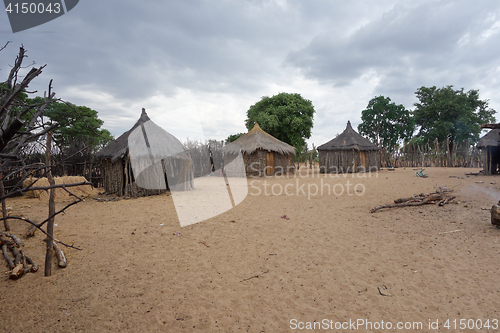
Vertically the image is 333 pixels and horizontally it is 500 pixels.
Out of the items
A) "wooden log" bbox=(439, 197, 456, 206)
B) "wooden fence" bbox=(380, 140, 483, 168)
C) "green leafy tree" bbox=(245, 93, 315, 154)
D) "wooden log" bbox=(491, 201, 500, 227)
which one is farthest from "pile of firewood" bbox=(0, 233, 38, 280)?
"wooden fence" bbox=(380, 140, 483, 168)

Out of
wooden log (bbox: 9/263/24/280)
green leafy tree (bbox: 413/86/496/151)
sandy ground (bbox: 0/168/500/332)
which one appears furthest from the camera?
green leafy tree (bbox: 413/86/496/151)

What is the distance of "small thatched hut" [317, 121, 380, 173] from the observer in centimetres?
1739

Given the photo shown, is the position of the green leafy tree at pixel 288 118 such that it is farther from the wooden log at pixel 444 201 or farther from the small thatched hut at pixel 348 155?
the wooden log at pixel 444 201

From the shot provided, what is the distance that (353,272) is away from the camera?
3.53 m

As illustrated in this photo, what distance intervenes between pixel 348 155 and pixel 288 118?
329 inches

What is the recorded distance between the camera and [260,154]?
16.4 m

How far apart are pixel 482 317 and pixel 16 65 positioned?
4408mm

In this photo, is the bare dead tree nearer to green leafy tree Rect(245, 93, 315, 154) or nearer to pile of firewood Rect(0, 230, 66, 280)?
pile of firewood Rect(0, 230, 66, 280)

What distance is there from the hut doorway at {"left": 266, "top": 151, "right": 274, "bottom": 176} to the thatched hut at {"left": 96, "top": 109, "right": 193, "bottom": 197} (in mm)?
6856

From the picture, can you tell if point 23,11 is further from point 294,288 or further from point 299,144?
point 299,144

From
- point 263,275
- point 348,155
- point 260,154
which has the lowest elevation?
point 263,275

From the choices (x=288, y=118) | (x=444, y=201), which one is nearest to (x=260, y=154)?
(x=288, y=118)

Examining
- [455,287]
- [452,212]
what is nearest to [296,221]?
[455,287]

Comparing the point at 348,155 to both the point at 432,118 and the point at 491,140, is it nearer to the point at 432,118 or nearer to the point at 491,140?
the point at 491,140
